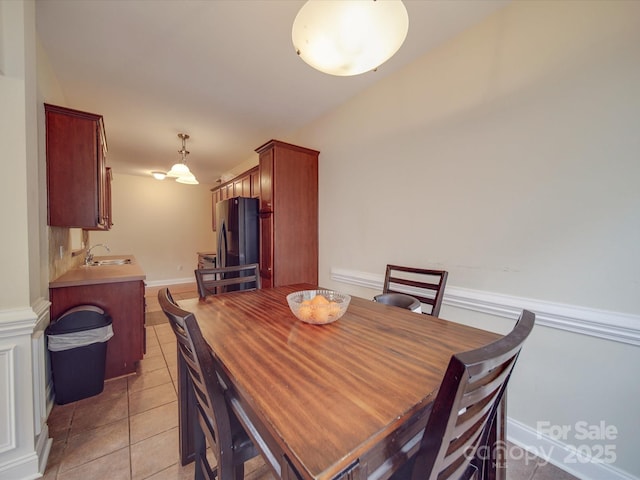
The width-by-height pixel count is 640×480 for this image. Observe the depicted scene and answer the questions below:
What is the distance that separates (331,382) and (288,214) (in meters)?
2.27

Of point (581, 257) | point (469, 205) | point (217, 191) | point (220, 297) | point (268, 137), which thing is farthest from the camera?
point (217, 191)

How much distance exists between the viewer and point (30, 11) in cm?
139

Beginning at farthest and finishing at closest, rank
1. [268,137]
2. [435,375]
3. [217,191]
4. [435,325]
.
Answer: [217,191]
[268,137]
[435,325]
[435,375]

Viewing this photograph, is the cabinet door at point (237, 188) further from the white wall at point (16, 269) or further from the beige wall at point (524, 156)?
the white wall at point (16, 269)

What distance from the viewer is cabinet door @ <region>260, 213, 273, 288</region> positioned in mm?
2756

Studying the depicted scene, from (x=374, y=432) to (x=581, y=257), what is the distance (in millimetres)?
1522

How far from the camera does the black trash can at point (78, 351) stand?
1751 millimetres

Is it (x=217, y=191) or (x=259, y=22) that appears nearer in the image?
(x=259, y=22)

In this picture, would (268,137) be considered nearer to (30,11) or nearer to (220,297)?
(30,11)

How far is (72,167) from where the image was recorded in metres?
1.90

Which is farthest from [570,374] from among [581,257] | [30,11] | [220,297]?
[30,11]

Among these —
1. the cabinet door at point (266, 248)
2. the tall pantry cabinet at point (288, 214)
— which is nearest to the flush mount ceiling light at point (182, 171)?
the tall pantry cabinet at point (288, 214)

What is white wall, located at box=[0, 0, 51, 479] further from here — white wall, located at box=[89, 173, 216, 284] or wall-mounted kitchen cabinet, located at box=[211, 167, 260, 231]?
white wall, located at box=[89, 173, 216, 284]

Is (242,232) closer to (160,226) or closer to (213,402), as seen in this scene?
(213,402)
